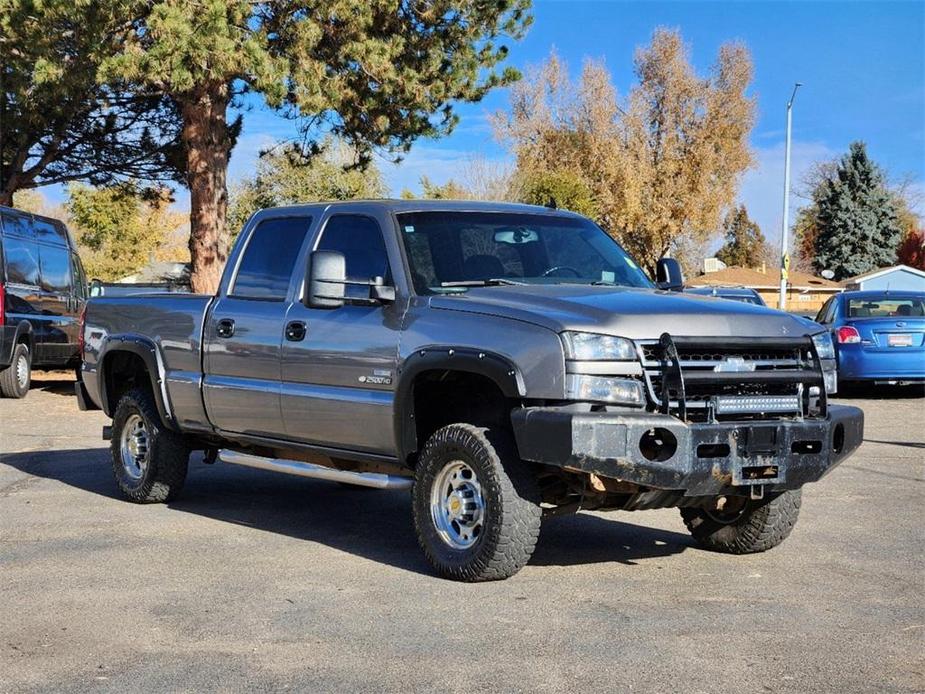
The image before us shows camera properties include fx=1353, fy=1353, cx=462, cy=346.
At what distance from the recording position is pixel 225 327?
27.8ft

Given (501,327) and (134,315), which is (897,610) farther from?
(134,315)

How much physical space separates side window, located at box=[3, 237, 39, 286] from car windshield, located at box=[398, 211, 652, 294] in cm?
1133

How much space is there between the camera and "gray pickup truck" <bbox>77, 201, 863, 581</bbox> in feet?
20.7

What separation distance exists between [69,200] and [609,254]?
54049mm

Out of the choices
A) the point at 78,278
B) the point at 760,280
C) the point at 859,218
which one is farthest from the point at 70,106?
the point at 859,218

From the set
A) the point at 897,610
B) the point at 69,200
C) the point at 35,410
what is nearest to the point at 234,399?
the point at 897,610

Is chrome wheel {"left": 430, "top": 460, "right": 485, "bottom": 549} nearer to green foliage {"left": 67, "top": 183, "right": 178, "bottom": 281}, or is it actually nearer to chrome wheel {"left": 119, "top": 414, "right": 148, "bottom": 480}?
chrome wheel {"left": 119, "top": 414, "right": 148, "bottom": 480}

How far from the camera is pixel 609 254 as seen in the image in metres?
8.17

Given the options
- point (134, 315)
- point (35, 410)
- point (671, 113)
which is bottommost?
point (35, 410)

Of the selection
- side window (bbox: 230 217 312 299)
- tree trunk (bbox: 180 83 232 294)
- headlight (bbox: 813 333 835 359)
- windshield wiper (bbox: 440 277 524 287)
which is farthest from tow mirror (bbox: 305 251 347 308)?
tree trunk (bbox: 180 83 232 294)

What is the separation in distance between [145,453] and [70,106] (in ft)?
55.6

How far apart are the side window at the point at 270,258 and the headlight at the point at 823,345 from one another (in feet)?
10.3

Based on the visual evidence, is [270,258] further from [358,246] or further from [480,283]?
[480,283]

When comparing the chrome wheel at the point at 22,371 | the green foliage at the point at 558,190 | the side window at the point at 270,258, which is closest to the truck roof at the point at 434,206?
the side window at the point at 270,258
